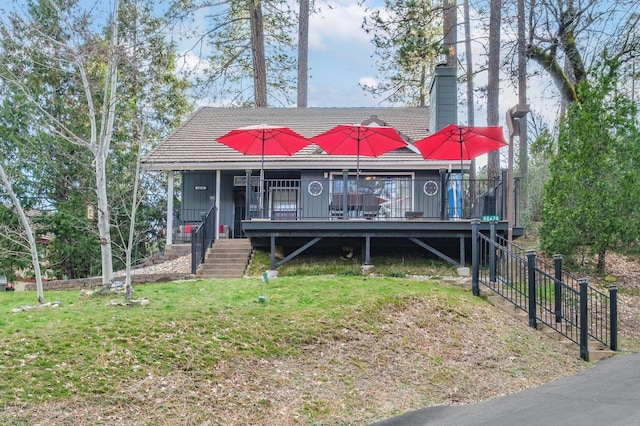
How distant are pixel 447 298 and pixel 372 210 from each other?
13.7 ft

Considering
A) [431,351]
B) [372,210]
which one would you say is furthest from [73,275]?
[431,351]

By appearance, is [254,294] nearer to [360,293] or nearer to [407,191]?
[360,293]

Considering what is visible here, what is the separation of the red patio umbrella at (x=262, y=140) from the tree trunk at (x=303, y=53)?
9.42m

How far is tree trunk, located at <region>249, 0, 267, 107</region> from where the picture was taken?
23.1m

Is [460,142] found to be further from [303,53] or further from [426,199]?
[303,53]

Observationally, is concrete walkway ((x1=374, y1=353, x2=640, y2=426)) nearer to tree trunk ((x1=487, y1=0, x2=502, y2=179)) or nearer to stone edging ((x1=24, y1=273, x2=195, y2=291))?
stone edging ((x1=24, y1=273, x2=195, y2=291))

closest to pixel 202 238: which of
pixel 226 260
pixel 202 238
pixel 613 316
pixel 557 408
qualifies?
pixel 202 238

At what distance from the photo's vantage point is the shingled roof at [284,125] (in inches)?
613

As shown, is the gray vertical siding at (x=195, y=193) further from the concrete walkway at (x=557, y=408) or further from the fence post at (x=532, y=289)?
the concrete walkway at (x=557, y=408)

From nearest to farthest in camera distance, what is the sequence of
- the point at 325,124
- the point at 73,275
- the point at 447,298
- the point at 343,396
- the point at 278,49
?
the point at 343,396 → the point at 447,298 → the point at 325,124 → the point at 73,275 → the point at 278,49

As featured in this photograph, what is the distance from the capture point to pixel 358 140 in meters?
12.9

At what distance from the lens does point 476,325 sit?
8.45 metres

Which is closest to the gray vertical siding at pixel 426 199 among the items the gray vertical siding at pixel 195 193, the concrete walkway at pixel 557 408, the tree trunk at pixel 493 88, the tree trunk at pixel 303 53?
the tree trunk at pixel 493 88

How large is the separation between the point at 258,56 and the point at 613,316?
17999 millimetres
